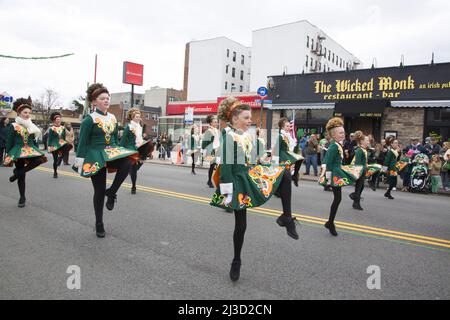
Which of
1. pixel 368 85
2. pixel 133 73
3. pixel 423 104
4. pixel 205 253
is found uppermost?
pixel 133 73

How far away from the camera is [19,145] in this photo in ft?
23.7

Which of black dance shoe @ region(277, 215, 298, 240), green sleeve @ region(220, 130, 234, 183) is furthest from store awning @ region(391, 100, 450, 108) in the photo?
green sleeve @ region(220, 130, 234, 183)

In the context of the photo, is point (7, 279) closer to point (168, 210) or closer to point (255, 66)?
point (168, 210)

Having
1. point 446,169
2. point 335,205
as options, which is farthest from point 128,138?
point 446,169

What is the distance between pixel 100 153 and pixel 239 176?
2369 millimetres

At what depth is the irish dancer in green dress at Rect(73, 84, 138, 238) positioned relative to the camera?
505 centimetres

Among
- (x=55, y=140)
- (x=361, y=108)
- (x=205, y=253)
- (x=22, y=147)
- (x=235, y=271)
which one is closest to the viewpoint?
(x=235, y=271)

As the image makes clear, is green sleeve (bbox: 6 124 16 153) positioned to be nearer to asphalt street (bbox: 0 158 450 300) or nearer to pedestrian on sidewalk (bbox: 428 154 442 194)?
asphalt street (bbox: 0 158 450 300)

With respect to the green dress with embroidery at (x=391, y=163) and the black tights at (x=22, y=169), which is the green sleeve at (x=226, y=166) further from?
the green dress with embroidery at (x=391, y=163)

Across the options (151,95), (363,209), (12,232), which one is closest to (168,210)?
Answer: (12,232)

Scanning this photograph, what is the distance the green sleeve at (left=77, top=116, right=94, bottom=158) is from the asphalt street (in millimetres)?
1163

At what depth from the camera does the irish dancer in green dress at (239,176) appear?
363 centimetres

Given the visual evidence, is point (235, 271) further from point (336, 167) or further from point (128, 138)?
point (128, 138)

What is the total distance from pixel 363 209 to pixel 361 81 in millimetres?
16234
